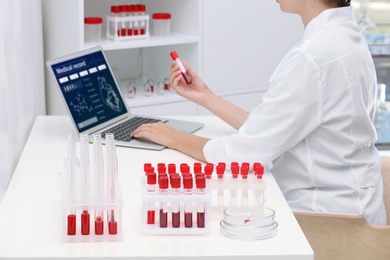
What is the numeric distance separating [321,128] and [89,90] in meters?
0.72

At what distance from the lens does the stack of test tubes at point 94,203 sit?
149cm

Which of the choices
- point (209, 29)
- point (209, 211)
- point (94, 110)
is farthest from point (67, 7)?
point (209, 211)

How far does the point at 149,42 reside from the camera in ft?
10.7

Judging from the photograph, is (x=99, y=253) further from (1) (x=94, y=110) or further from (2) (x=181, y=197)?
(1) (x=94, y=110)

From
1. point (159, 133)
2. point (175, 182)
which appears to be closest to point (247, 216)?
point (175, 182)

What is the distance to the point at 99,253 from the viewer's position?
144cm

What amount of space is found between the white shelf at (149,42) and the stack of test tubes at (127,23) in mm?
26

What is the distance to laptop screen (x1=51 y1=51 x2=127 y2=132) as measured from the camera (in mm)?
2195

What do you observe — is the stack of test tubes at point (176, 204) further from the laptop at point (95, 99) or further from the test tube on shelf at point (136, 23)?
the test tube on shelf at point (136, 23)

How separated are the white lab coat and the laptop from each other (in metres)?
0.35

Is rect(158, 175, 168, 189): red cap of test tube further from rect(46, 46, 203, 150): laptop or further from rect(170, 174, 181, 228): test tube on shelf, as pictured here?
rect(46, 46, 203, 150): laptop

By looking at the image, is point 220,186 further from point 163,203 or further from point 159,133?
point 159,133

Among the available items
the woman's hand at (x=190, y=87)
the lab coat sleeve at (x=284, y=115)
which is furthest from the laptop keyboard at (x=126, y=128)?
the lab coat sleeve at (x=284, y=115)

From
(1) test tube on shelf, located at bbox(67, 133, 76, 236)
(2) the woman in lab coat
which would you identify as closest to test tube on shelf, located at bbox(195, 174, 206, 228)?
(1) test tube on shelf, located at bbox(67, 133, 76, 236)
